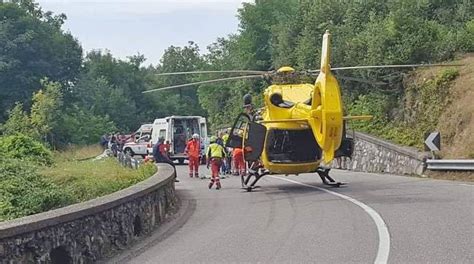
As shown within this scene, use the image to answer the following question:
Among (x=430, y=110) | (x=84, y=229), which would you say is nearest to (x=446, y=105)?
(x=430, y=110)

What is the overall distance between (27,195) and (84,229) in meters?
9.58

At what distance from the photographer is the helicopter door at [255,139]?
857 inches

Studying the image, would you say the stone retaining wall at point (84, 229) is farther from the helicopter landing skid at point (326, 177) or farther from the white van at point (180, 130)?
the white van at point (180, 130)

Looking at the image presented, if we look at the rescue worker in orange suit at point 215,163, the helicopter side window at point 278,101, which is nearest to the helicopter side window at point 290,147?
the helicopter side window at point 278,101

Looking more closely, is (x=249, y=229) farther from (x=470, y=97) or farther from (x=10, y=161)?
(x=470, y=97)

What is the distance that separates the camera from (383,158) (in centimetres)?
3091

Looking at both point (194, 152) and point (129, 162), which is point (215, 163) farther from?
point (194, 152)

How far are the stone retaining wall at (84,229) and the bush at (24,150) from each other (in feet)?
52.0

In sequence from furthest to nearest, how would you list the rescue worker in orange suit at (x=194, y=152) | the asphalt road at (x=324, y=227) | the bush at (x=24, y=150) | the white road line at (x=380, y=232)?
the bush at (x=24, y=150) → the rescue worker in orange suit at (x=194, y=152) → the asphalt road at (x=324, y=227) → the white road line at (x=380, y=232)

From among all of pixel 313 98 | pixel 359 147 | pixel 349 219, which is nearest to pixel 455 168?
pixel 313 98

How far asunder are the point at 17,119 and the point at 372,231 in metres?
40.1

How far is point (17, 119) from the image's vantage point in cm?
4991

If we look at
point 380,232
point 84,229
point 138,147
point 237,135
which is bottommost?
point 138,147

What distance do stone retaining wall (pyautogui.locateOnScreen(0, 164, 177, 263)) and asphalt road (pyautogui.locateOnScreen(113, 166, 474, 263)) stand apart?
42cm
